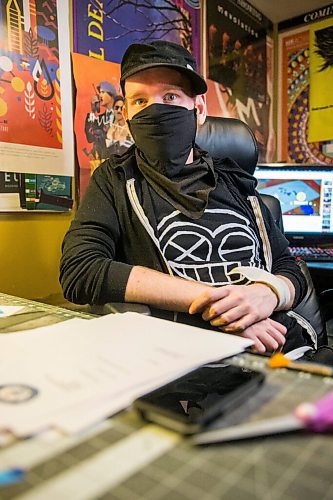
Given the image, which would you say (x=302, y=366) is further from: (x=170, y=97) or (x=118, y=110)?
(x=118, y=110)

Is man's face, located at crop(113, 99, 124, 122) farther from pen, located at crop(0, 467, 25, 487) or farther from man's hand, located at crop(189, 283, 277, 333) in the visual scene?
pen, located at crop(0, 467, 25, 487)

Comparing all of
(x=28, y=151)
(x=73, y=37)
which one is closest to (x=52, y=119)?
(x=28, y=151)

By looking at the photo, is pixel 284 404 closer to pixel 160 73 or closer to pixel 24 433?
pixel 24 433

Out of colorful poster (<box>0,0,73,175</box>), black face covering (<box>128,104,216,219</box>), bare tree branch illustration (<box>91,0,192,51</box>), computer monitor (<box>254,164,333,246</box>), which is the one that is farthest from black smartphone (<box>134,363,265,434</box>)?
computer monitor (<box>254,164,333,246</box>)

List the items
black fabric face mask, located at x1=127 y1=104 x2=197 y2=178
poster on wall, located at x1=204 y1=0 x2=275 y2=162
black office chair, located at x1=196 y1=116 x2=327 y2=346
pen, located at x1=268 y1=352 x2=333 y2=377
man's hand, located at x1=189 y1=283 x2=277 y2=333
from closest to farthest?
pen, located at x1=268 y1=352 x2=333 y2=377 → man's hand, located at x1=189 y1=283 x2=277 y2=333 → black fabric face mask, located at x1=127 y1=104 x2=197 y2=178 → black office chair, located at x1=196 y1=116 x2=327 y2=346 → poster on wall, located at x1=204 y1=0 x2=275 y2=162

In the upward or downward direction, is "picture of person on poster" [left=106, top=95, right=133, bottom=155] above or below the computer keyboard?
above

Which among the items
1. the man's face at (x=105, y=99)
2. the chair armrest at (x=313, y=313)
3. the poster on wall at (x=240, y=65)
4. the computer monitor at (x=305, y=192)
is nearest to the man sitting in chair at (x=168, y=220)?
the chair armrest at (x=313, y=313)

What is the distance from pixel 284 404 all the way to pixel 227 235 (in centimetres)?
69

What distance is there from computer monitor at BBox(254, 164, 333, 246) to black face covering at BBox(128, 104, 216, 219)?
31.9 inches

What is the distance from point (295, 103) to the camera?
237 cm

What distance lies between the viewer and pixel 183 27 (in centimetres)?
182

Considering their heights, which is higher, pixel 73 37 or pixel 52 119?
pixel 73 37

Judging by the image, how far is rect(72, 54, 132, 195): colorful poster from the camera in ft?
4.66

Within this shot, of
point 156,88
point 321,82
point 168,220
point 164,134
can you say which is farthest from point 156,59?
point 321,82
